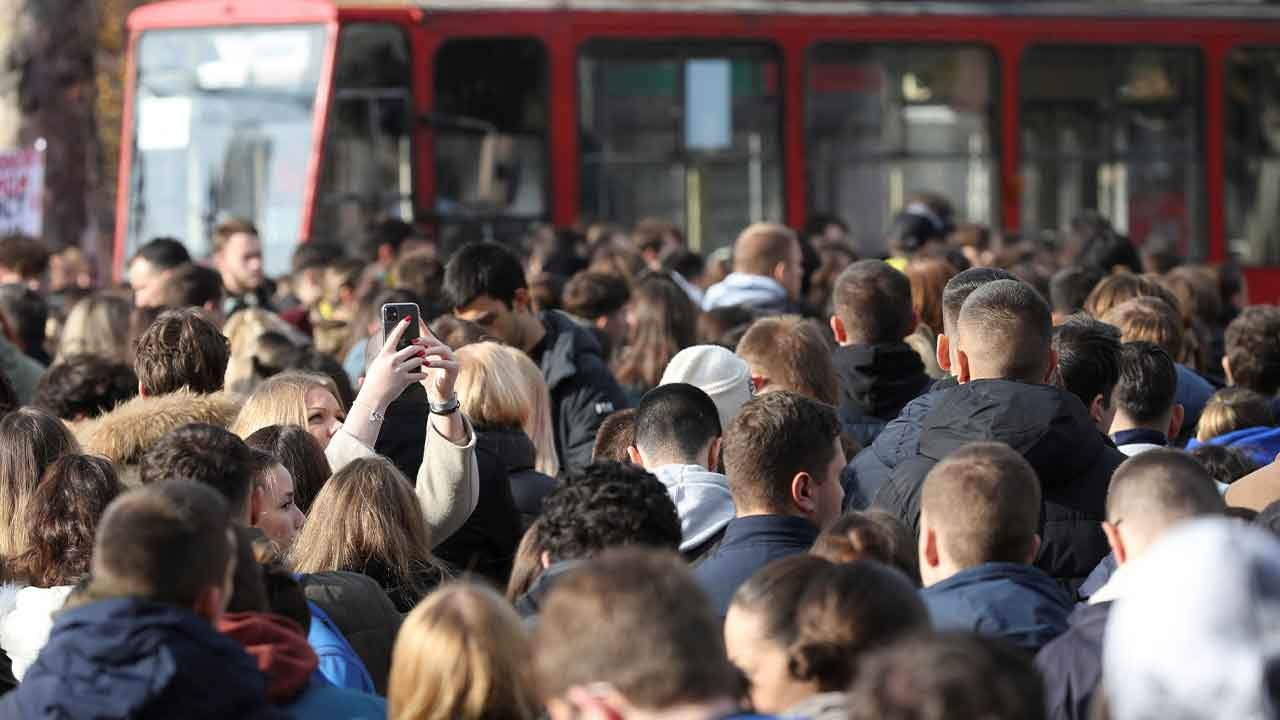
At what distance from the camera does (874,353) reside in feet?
23.5

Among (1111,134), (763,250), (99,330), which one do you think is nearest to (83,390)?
(99,330)

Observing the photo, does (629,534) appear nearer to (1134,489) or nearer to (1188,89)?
(1134,489)

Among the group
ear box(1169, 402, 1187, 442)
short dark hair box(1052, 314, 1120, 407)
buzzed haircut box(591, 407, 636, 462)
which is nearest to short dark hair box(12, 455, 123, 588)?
buzzed haircut box(591, 407, 636, 462)

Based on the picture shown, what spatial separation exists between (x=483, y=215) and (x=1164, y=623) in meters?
12.4

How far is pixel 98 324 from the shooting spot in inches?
360

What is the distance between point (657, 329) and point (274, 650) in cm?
492

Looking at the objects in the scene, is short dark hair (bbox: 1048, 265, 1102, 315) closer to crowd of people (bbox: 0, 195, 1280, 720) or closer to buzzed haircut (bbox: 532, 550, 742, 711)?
crowd of people (bbox: 0, 195, 1280, 720)

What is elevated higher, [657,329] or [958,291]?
[958,291]

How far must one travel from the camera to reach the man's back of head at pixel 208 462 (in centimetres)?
478

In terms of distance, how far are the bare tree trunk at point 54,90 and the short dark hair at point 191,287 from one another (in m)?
12.5

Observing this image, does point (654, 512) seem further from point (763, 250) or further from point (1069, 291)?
point (763, 250)

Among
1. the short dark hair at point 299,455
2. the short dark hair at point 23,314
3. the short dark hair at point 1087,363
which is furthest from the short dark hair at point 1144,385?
the short dark hair at point 23,314

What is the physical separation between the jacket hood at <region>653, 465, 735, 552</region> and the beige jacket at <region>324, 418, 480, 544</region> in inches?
23.2

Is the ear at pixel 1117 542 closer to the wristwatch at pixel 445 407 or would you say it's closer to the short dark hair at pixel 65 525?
the wristwatch at pixel 445 407
